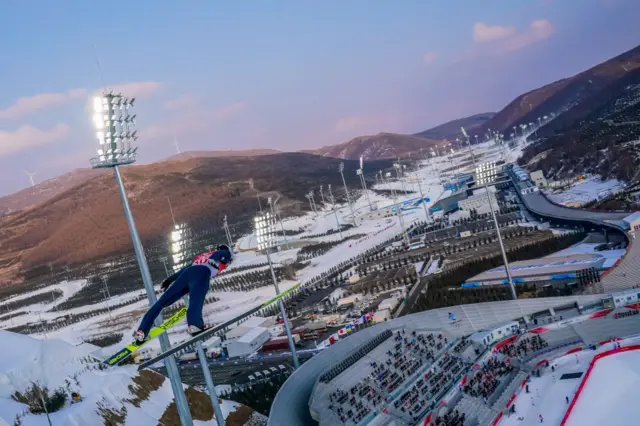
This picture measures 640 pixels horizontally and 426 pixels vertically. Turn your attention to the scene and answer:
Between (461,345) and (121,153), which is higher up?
(121,153)

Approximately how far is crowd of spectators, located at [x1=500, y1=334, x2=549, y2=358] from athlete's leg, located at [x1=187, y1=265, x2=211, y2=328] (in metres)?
15.7

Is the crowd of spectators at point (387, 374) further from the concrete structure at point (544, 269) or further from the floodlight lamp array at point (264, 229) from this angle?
the concrete structure at point (544, 269)

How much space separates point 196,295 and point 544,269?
28655 mm

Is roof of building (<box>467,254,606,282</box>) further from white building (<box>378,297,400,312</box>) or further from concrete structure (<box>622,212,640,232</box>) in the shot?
white building (<box>378,297,400,312</box>)

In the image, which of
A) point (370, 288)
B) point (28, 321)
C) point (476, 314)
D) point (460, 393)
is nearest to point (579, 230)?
point (370, 288)

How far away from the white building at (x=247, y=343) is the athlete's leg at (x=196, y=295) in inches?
1006

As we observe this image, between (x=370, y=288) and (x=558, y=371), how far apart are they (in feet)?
72.5

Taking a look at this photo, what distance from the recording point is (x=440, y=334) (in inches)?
883

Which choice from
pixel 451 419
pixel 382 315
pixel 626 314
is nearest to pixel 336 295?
pixel 382 315

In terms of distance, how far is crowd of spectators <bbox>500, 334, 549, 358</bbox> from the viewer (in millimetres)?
20344

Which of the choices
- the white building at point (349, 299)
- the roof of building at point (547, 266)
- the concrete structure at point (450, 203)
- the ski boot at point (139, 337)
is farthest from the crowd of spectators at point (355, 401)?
the concrete structure at point (450, 203)

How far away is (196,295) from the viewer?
346 inches

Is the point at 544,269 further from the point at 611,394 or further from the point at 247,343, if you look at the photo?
the point at 247,343

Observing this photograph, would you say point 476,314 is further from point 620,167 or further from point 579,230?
point 620,167
